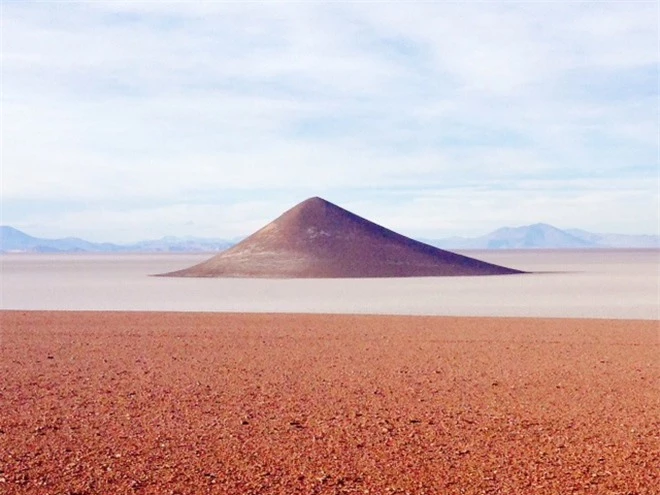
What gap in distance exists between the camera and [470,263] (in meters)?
57.3

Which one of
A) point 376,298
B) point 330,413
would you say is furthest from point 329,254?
point 330,413

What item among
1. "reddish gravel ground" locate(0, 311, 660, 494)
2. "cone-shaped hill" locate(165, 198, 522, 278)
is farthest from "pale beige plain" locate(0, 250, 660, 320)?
"reddish gravel ground" locate(0, 311, 660, 494)

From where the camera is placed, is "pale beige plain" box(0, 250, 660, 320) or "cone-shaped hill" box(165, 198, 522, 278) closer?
"pale beige plain" box(0, 250, 660, 320)

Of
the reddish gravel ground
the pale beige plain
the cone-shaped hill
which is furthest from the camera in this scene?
the cone-shaped hill

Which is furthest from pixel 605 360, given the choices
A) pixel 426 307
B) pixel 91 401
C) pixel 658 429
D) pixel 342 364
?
pixel 426 307

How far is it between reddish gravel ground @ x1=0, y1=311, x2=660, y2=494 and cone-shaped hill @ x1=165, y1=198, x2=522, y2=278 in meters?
33.9

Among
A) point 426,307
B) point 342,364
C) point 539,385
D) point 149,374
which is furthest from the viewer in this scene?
point 426,307

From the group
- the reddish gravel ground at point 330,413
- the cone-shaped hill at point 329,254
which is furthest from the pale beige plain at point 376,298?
the reddish gravel ground at point 330,413

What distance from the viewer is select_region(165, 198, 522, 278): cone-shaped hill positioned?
5334cm

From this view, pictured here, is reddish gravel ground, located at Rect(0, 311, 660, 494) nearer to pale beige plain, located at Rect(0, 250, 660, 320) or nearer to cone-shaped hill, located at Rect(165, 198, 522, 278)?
pale beige plain, located at Rect(0, 250, 660, 320)

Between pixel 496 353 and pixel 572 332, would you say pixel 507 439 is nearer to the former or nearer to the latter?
pixel 496 353

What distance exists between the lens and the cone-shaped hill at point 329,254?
5334cm

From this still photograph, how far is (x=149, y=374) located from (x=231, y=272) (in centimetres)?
4119

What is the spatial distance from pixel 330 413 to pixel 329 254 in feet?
146
